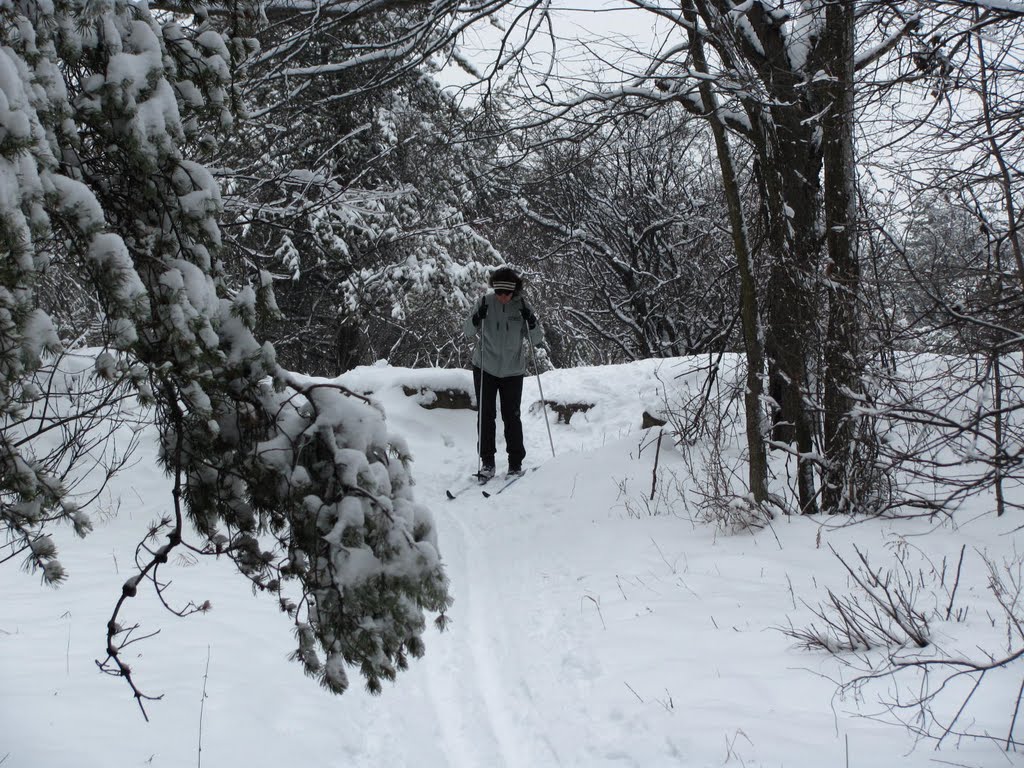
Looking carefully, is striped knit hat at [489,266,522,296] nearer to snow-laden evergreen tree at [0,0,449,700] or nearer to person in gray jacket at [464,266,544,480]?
person in gray jacket at [464,266,544,480]

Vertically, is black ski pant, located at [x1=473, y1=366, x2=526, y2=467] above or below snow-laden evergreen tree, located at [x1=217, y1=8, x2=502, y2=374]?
below

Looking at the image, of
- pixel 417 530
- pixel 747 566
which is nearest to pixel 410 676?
pixel 417 530

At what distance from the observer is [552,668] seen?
153 inches

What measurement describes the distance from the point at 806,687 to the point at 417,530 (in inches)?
75.7

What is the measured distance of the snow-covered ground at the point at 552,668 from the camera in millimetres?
2918

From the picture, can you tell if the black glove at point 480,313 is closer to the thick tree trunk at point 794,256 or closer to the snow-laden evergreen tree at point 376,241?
the snow-laden evergreen tree at point 376,241

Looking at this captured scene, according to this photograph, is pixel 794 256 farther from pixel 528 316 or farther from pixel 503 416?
pixel 503 416

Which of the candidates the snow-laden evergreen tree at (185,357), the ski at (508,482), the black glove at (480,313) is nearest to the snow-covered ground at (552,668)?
the snow-laden evergreen tree at (185,357)

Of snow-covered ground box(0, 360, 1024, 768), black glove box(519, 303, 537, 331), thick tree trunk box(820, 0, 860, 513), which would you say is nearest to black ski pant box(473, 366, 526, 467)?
black glove box(519, 303, 537, 331)

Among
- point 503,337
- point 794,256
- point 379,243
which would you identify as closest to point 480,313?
point 503,337

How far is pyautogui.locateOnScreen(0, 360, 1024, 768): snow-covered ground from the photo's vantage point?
9.57ft

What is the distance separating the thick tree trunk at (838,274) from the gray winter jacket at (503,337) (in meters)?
3.58

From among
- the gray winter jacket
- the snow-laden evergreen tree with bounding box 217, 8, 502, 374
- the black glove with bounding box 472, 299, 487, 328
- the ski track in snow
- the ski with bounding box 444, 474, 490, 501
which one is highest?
the snow-laden evergreen tree with bounding box 217, 8, 502, 374

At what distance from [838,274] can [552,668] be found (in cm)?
317
